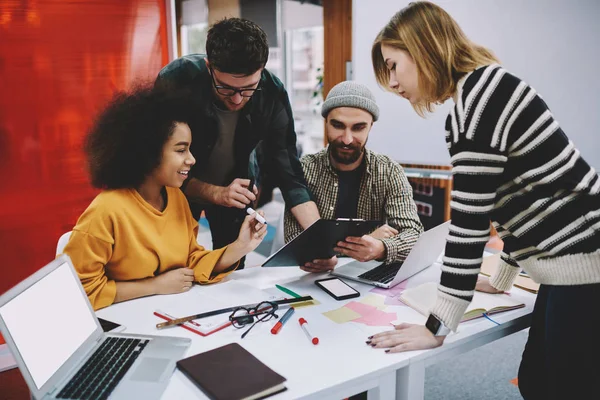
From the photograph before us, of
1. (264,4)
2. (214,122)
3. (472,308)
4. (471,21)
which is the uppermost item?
(264,4)

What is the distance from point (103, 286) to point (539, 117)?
1164 millimetres

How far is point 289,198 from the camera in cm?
196

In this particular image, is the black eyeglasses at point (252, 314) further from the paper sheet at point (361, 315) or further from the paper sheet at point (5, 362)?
the paper sheet at point (5, 362)

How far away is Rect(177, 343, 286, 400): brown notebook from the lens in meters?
0.94

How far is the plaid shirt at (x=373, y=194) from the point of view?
1962mm

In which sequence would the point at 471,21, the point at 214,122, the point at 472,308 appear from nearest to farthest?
the point at 472,308
the point at 214,122
the point at 471,21

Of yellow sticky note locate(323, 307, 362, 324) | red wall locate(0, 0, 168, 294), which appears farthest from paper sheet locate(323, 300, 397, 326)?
red wall locate(0, 0, 168, 294)

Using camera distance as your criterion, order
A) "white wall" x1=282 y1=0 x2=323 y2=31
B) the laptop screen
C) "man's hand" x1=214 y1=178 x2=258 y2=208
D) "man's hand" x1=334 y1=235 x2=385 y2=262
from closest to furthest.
→ the laptop screen, "man's hand" x1=334 y1=235 x2=385 y2=262, "man's hand" x1=214 y1=178 x2=258 y2=208, "white wall" x1=282 y1=0 x2=323 y2=31

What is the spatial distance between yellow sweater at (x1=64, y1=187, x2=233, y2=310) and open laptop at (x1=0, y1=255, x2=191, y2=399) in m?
0.19

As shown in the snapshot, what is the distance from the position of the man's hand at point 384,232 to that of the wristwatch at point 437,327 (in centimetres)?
61

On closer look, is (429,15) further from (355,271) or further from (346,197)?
(346,197)

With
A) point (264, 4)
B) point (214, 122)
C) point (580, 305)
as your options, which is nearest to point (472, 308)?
point (580, 305)

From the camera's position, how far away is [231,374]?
999 mm

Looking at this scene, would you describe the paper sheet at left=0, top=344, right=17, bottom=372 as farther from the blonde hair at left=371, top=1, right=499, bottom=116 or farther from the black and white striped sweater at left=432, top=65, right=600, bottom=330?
the blonde hair at left=371, top=1, right=499, bottom=116
